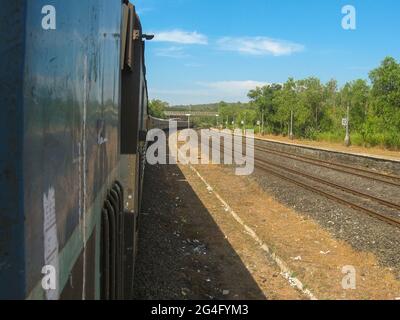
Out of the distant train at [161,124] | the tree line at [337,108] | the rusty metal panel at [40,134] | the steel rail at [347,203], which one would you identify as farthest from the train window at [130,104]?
the tree line at [337,108]

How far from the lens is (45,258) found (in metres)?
1.21

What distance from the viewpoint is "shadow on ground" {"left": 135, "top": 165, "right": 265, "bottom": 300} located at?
659cm

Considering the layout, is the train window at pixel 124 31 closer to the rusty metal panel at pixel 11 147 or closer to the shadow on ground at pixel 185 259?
the rusty metal panel at pixel 11 147

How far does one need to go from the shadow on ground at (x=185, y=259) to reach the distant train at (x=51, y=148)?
4468 millimetres

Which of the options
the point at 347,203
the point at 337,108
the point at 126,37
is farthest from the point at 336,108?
the point at 126,37

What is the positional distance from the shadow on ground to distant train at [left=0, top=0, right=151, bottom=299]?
14.7 feet

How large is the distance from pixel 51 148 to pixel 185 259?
7.12 metres

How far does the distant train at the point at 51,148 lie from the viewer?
3.40 ft

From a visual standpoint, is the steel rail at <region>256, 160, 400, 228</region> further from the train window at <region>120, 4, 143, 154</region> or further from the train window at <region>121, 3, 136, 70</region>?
the train window at <region>121, 3, 136, 70</region>

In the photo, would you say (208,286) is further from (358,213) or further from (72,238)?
(358,213)

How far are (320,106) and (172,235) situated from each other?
59.3m

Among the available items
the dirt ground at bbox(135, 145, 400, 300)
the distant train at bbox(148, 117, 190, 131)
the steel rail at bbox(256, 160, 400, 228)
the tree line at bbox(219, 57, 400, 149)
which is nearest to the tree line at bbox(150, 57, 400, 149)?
the tree line at bbox(219, 57, 400, 149)

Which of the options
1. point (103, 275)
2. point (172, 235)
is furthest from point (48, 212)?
point (172, 235)
